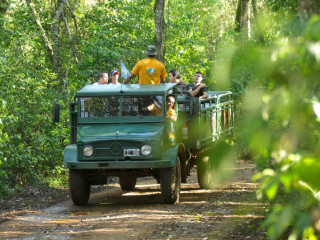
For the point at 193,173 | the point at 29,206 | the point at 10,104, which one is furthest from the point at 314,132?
the point at 193,173

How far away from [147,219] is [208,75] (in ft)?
7.51

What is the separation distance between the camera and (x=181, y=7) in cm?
2556

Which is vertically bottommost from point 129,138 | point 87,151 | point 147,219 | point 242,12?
point 147,219

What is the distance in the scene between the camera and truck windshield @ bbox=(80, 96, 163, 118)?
10.5 meters

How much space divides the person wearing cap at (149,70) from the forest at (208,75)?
1.81 meters

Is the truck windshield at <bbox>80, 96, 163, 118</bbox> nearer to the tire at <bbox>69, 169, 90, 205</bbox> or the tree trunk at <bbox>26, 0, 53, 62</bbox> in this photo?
the tire at <bbox>69, 169, 90, 205</bbox>

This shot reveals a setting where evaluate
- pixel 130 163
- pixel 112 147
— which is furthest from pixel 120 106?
pixel 130 163

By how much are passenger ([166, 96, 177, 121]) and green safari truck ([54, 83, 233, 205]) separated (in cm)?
8

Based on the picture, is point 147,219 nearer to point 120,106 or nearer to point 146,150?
point 146,150

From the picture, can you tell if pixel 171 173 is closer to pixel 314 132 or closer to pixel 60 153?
pixel 60 153

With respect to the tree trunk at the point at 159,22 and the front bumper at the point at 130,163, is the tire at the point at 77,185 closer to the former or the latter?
the front bumper at the point at 130,163

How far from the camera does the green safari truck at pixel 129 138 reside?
32.3ft

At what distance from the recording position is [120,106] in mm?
10609

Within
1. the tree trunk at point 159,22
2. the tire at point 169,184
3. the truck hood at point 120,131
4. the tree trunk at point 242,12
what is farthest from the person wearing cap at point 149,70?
the tree trunk at point 242,12
